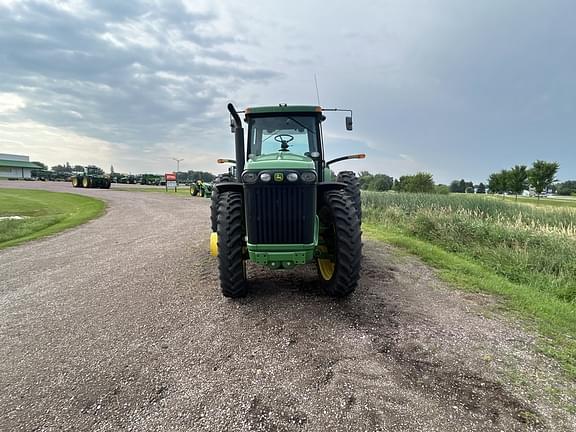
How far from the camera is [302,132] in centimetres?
492

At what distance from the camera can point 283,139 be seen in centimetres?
487

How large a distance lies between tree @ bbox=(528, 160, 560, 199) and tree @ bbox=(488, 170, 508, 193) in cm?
537

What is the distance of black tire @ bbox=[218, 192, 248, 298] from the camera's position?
354 centimetres

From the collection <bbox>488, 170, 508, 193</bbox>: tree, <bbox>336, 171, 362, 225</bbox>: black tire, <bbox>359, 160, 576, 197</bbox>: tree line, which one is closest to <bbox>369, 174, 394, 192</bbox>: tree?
<bbox>359, 160, 576, 197</bbox>: tree line

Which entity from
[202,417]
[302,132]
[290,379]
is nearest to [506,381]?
[290,379]

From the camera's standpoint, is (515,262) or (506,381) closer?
(506,381)

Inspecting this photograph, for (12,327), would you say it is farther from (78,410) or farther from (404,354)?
(404,354)

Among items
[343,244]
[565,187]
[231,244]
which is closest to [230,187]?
[231,244]

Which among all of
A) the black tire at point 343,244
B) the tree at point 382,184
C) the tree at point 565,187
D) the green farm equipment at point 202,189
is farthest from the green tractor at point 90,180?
the tree at point 565,187

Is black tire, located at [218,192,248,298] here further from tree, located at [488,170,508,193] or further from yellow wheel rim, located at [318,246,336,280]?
tree, located at [488,170,508,193]

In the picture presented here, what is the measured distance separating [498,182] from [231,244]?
56.9 meters

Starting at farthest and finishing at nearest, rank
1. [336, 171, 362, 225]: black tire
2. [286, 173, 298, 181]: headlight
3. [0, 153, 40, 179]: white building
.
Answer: [0, 153, 40, 179]: white building
[336, 171, 362, 225]: black tire
[286, 173, 298, 181]: headlight

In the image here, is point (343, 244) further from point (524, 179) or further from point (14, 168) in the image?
point (14, 168)

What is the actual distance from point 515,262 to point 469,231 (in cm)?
218
